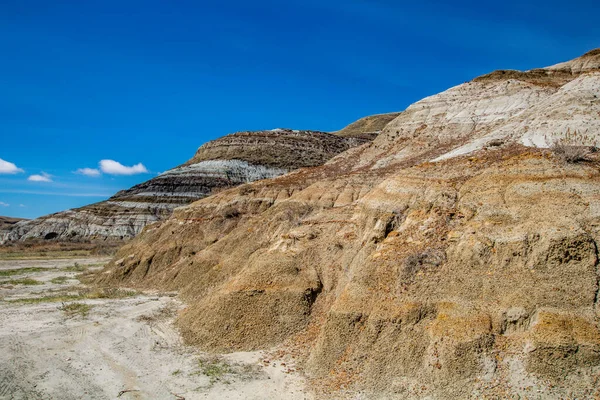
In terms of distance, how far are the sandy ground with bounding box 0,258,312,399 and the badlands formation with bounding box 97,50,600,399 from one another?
1.05 metres

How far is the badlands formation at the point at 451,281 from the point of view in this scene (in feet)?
34.1

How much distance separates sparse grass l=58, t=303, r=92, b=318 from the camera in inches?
821

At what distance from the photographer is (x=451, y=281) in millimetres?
12484

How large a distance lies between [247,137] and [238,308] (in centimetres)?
8219

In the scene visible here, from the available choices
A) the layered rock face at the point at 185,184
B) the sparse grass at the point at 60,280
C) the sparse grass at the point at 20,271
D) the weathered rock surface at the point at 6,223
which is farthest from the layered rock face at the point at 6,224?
the sparse grass at the point at 60,280

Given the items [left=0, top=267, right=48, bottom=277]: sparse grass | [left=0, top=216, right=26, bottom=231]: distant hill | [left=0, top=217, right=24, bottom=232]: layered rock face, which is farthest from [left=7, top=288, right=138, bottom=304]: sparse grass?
[left=0, top=216, right=26, bottom=231]: distant hill

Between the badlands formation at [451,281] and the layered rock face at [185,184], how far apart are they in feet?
192

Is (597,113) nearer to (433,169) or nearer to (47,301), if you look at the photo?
(433,169)

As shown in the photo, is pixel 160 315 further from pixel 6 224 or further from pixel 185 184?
pixel 6 224

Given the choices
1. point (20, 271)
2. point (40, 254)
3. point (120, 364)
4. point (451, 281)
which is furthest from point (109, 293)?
point (40, 254)

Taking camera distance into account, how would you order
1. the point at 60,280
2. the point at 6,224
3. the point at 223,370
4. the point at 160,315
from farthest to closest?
the point at 6,224, the point at 60,280, the point at 160,315, the point at 223,370

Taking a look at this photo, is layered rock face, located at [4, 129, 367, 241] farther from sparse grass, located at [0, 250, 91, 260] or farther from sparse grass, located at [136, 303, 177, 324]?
sparse grass, located at [136, 303, 177, 324]

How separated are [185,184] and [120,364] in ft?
234

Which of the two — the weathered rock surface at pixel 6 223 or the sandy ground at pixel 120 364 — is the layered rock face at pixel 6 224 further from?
the sandy ground at pixel 120 364
